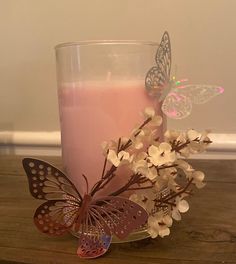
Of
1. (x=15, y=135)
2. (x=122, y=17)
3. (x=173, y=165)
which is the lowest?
(x=15, y=135)

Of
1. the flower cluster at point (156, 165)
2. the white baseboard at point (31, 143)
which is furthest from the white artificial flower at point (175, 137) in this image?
the white baseboard at point (31, 143)

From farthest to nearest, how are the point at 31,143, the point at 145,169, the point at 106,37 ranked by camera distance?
the point at 31,143 < the point at 106,37 < the point at 145,169

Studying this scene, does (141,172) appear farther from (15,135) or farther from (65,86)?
(15,135)

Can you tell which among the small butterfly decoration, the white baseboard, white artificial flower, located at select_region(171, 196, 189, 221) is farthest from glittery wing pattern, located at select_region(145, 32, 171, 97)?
the white baseboard

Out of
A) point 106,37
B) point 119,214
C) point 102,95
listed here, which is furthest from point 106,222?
point 106,37

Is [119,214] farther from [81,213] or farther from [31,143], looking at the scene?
[31,143]

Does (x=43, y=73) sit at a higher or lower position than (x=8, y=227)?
higher

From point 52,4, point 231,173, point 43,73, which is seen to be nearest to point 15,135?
point 43,73
